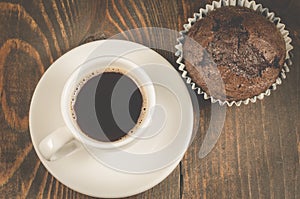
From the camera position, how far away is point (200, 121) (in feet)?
4.84

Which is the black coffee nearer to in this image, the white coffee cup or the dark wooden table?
the white coffee cup

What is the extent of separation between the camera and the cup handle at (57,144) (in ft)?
4.14

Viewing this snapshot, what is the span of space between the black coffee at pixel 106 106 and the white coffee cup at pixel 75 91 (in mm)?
11

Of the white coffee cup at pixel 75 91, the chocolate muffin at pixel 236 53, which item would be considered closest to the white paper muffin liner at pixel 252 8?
the chocolate muffin at pixel 236 53

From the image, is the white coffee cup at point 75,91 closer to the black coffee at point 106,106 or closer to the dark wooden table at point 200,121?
the black coffee at point 106,106

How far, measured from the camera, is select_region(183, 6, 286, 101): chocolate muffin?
4.51ft

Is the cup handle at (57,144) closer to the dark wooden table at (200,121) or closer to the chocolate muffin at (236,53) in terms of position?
the dark wooden table at (200,121)

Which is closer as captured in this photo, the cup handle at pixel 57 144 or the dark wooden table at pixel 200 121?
the cup handle at pixel 57 144

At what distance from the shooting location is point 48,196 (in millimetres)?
1451

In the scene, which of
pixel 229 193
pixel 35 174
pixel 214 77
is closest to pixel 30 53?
pixel 35 174

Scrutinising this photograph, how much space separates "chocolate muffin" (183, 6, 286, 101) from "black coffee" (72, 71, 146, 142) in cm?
16

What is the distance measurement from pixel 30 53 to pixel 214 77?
44cm

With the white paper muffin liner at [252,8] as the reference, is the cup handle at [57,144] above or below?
below

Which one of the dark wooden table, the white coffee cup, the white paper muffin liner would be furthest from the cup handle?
the white paper muffin liner
